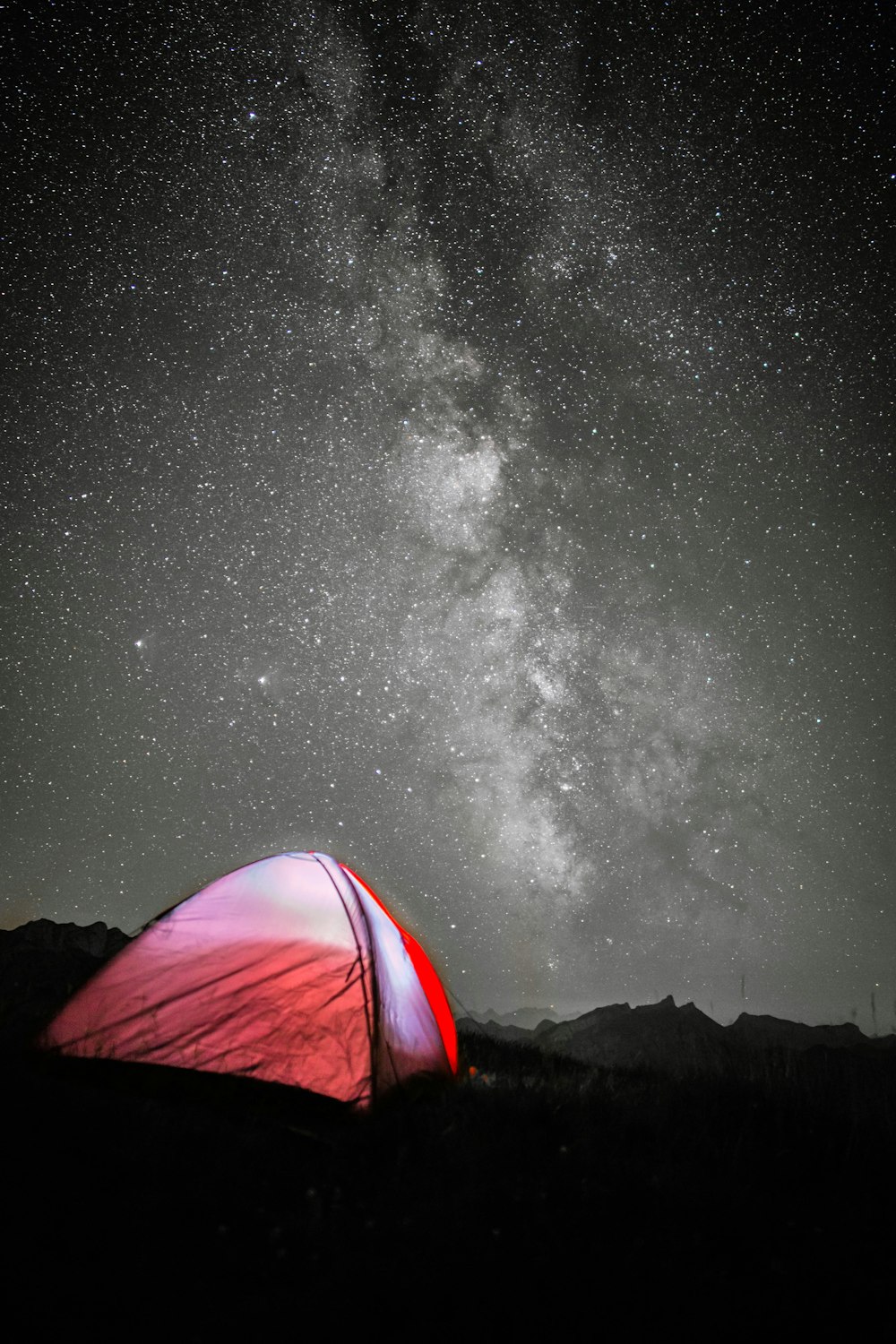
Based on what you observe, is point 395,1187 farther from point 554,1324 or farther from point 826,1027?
point 826,1027

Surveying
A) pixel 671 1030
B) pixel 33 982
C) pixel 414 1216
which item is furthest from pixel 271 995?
pixel 671 1030

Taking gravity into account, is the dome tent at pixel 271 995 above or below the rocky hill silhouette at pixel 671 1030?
above

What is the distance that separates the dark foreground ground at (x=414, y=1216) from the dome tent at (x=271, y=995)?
147 mm

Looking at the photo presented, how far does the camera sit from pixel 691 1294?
6.91ft

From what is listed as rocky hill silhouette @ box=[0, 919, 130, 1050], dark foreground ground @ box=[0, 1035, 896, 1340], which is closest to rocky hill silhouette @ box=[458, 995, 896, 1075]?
rocky hill silhouette @ box=[0, 919, 130, 1050]

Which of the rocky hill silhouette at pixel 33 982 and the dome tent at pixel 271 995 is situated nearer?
the dome tent at pixel 271 995

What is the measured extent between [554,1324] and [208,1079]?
256 cm

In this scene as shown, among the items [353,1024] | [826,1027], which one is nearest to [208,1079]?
[353,1024]

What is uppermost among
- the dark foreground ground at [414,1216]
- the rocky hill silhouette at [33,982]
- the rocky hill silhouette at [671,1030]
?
the rocky hill silhouette at [33,982]

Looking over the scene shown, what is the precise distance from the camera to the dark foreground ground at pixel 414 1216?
1908mm

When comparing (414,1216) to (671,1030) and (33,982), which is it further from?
(671,1030)

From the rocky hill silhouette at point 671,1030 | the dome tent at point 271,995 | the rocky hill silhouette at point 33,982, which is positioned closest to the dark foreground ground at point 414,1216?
the dome tent at point 271,995

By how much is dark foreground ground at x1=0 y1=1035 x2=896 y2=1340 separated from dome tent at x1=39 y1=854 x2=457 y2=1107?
15 cm

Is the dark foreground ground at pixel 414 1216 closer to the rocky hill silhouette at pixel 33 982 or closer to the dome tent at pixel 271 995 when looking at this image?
the dome tent at pixel 271 995
